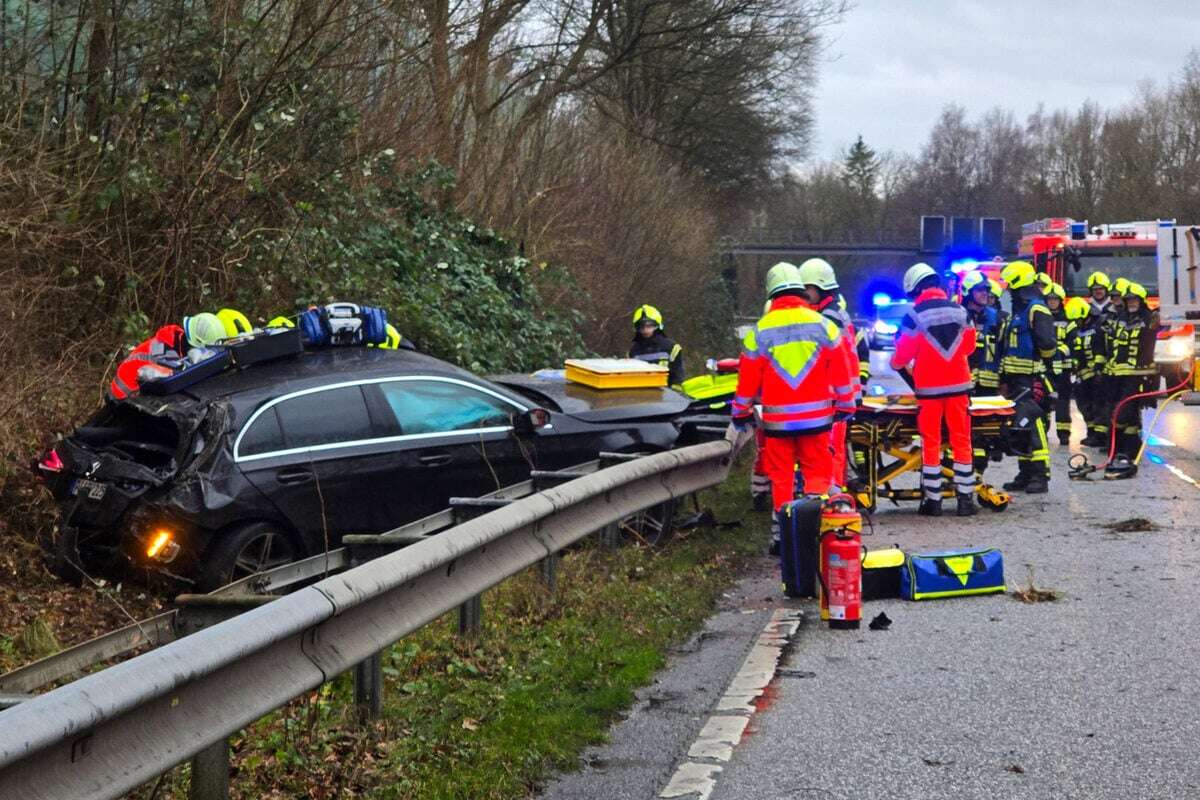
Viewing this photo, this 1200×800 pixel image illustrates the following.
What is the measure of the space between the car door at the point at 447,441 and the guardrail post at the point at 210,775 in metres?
5.09

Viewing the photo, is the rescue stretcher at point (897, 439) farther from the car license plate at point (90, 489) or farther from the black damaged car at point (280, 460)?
the car license plate at point (90, 489)

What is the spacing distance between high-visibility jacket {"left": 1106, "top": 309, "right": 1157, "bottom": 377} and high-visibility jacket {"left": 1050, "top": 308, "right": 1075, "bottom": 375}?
48 centimetres

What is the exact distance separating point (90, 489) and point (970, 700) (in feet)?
15.8

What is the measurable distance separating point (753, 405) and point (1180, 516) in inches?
157

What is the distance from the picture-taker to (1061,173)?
3789 inches

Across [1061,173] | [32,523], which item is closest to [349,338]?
[32,523]

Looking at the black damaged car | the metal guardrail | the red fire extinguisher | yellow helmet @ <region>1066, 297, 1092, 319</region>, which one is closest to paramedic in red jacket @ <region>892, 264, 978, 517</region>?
the black damaged car

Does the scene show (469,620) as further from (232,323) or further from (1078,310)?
(1078,310)

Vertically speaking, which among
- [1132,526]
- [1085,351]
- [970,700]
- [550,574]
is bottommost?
[1132,526]

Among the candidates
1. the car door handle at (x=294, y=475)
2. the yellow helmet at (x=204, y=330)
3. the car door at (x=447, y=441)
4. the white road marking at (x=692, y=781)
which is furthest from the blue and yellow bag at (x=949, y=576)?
the yellow helmet at (x=204, y=330)

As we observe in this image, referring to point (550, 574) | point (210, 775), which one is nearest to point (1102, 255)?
point (550, 574)

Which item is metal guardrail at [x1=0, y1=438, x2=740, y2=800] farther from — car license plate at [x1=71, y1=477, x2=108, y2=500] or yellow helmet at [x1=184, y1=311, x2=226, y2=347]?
yellow helmet at [x1=184, y1=311, x2=226, y2=347]

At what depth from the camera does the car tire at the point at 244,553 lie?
8.51 m

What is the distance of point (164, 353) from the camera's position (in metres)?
10.4
